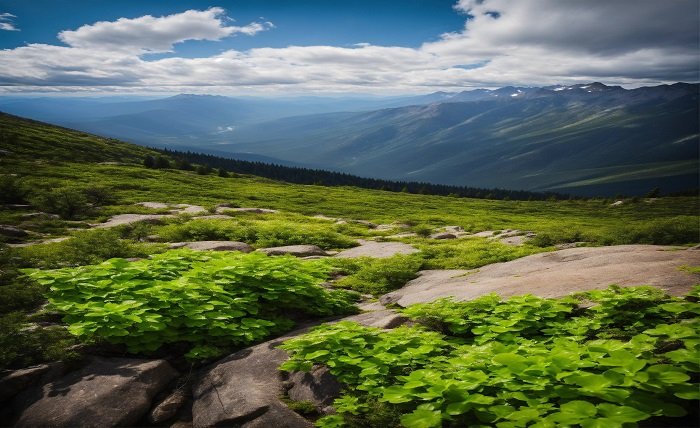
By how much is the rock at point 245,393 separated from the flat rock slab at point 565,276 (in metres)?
4.92

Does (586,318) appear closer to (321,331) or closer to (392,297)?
(321,331)

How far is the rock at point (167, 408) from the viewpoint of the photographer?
Answer: 6715 mm

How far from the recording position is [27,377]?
23.3 ft

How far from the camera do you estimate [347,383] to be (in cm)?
644

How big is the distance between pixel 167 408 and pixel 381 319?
16.2 feet

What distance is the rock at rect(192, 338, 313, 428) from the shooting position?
6254mm

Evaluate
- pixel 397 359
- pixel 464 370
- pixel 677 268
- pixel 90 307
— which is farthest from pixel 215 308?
pixel 677 268

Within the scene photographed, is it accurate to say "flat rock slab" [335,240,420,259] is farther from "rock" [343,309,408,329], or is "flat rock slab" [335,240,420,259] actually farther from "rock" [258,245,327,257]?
"rock" [343,309,408,329]

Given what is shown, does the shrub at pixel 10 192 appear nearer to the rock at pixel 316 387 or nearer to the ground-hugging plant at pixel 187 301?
the ground-hugging plant at pixel 187 301

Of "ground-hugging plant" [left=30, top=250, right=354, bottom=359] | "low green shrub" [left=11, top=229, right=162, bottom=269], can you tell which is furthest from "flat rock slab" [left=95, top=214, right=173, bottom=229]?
"ground-hugging plant" [left=30, top=250, right=354, bottom=359]

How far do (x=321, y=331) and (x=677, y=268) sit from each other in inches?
356

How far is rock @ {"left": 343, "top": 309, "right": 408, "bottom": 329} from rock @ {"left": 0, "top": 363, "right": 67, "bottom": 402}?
6.26 metres

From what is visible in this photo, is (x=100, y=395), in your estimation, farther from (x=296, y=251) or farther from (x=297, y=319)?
(x=296, y=251)

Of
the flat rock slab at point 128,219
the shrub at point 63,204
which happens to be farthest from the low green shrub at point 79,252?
the shrub at point 63,204
